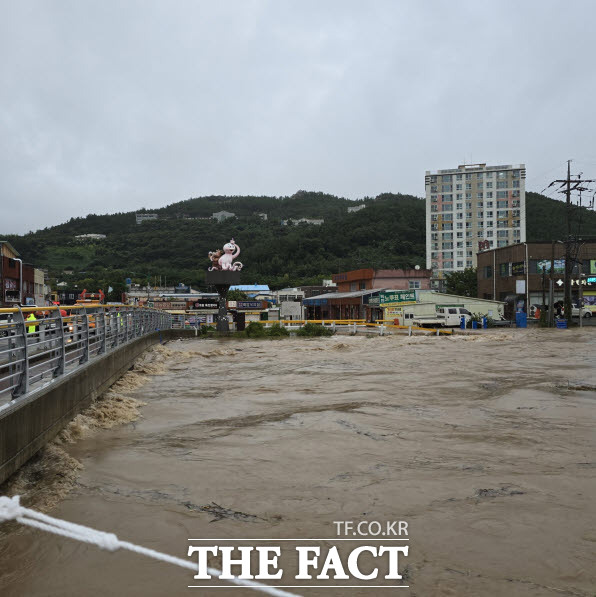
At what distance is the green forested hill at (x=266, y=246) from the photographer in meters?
128

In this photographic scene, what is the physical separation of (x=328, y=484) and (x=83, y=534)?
240 cm

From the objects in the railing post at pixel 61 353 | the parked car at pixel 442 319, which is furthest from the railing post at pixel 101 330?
the parked car at pixel 442 319

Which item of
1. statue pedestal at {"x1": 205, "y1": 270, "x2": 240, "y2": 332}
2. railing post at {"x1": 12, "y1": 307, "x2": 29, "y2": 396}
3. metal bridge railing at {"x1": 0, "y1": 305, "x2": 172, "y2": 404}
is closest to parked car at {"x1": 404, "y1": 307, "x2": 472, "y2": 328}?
statue pedestal at {"x1": 205, "y1": 270, "x2": 240, "y2": 332}

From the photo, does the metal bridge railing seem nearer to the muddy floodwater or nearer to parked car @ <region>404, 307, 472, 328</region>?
the muddy floodwater

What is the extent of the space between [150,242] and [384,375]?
150 meters

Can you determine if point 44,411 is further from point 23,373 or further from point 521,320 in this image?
point 521,320

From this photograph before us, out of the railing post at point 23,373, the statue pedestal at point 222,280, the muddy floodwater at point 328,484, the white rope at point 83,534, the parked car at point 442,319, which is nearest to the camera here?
the white rope at point 83,534

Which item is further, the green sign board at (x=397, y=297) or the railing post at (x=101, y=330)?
the green sign board at (x=397, y=297)

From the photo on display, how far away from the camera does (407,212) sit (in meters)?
144

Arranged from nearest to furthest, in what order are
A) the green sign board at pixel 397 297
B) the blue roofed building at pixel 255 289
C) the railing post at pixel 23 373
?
1. the railing post at pixel 23 373
2. the green sign board at pixel 397 297
3. the blue roofed building at pixel 255 289

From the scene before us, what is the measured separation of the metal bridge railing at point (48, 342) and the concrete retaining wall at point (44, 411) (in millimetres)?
206

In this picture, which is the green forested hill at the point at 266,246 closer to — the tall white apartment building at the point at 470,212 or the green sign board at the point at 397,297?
the tall white apartment building at the point at 470,212

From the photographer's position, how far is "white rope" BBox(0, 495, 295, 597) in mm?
3607

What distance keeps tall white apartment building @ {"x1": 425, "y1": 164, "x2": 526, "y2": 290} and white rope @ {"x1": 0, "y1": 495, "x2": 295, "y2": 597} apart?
118356 mm
